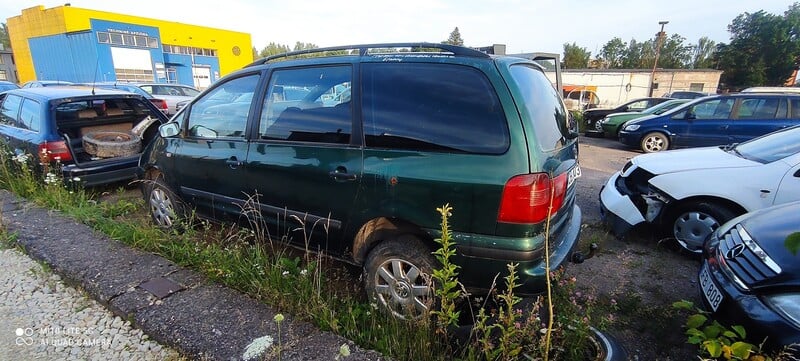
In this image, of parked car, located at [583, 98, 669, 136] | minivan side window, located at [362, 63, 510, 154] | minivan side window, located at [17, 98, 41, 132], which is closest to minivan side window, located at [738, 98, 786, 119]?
parked car, located at [583, 98, 669, 136]

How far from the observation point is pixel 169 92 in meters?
14.1

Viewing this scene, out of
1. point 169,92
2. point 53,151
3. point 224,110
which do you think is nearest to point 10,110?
point 53,151

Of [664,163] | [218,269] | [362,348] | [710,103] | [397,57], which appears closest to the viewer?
[362,348]

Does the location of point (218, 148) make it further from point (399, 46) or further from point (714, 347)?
point (714, 347)

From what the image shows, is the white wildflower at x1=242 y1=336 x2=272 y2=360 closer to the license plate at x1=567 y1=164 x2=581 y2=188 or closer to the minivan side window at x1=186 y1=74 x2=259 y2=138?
the minivan side window at x1=186 y1=74 x2=259 y2=138

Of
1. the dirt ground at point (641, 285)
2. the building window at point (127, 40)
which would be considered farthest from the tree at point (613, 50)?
the dirt ground at point (641, 285)

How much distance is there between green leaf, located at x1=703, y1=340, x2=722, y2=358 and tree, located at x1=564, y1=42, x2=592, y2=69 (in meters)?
76.4

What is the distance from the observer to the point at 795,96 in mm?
8086

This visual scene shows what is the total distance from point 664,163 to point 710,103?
22.3 ft

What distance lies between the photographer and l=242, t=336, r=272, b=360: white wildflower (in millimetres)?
1989

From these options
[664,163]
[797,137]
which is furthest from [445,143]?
[797,137]

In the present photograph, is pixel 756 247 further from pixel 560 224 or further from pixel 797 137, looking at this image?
pixel 797 137

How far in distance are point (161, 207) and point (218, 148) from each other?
1.33 meters

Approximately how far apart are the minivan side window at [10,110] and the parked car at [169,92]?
693 centimetres
